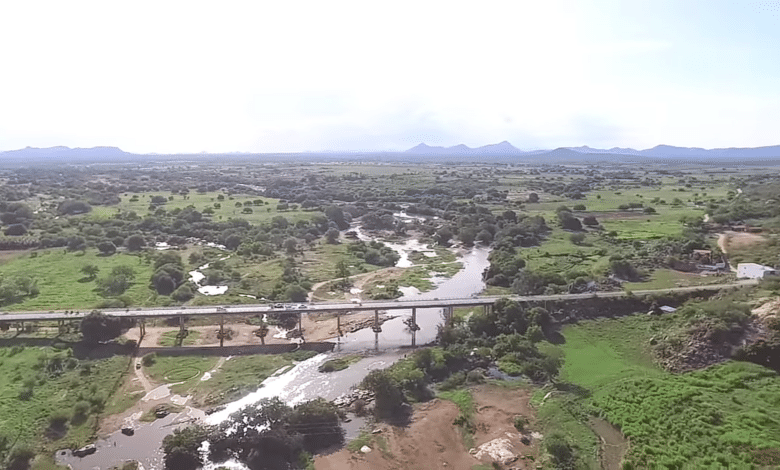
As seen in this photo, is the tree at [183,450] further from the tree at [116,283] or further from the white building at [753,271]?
the white building at [753,271]

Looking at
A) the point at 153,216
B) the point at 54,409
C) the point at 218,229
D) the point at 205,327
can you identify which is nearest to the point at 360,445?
the point at 54,409

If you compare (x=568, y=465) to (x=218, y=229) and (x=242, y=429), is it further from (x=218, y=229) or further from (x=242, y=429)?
(x=218, y=229)

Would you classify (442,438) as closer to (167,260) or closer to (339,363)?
(339,363)

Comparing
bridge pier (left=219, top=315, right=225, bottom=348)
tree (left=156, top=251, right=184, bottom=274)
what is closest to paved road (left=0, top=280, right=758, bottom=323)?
bridge pier (left=219, top=315, right=225, bottom=348)

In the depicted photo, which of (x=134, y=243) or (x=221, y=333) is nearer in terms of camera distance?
(x=221, y=333)

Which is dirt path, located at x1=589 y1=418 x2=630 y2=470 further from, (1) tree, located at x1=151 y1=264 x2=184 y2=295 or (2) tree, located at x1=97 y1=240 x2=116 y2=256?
(2) tree, located at x1=97 y1=240 x2=116 y2=256

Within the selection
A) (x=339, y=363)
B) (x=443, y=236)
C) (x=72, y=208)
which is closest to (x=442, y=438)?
(x=339, y=363)
